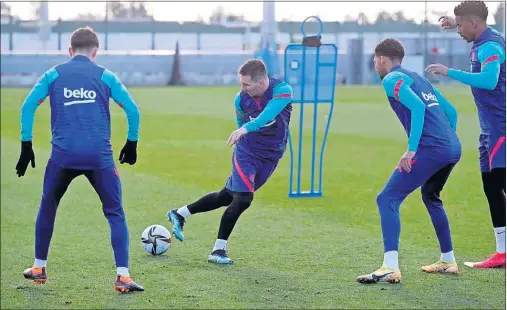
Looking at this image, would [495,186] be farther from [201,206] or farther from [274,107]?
[201,206]

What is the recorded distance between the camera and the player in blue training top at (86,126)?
7359 mm

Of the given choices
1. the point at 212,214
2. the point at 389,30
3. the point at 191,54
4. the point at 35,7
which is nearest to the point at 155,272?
the point at 212,214

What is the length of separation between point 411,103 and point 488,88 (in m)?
0.84

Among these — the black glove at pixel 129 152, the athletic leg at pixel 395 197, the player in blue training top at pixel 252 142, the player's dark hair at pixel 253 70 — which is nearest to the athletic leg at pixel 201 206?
the player in blue training top at pixel 252 142

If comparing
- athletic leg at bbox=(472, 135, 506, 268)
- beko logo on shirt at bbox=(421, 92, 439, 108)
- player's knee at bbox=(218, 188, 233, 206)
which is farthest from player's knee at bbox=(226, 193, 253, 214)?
athletic leg at bbox=(472, 135, 506, 268)

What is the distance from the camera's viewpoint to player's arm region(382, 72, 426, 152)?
7535mm

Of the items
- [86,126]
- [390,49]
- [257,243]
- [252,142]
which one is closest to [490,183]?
[390,49]

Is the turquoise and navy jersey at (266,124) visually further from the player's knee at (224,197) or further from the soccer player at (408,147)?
the soccer player at (408,147)

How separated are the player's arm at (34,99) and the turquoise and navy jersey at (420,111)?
2530 mm

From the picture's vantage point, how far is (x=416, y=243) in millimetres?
9680

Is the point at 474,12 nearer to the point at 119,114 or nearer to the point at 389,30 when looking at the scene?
the point at 119,114

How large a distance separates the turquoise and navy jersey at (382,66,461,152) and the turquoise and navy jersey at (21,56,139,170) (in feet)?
6.58

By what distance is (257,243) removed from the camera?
9.64m

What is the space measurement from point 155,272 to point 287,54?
5.62 metres
